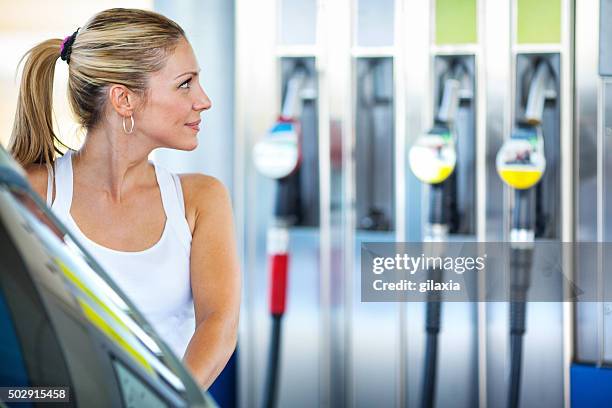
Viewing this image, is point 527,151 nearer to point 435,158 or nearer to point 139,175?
point 435,158

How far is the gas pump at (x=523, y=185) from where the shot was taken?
2762mm

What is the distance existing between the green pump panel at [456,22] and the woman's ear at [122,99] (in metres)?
1.49

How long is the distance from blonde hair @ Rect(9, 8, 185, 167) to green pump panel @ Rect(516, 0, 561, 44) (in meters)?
1.53

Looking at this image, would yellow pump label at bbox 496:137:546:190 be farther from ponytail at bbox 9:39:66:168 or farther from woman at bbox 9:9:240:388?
ponytail at bbox 9:39:66:168

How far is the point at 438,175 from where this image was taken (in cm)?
285

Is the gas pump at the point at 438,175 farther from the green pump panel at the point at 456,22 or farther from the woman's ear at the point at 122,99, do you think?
the woman's ear at the point at 122,99

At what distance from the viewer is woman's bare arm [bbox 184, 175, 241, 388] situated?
55.1 inches

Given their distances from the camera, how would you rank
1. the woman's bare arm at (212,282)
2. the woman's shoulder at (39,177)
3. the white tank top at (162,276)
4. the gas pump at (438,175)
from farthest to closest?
the gas pump at (438,175), the woman's shoulder at (39,177), the white tank top at (162,276), the woman's bare arm at (212,282)

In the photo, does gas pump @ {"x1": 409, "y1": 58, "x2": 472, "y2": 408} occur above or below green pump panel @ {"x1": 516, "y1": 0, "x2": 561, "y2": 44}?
below

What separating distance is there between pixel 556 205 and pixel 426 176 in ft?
1.20

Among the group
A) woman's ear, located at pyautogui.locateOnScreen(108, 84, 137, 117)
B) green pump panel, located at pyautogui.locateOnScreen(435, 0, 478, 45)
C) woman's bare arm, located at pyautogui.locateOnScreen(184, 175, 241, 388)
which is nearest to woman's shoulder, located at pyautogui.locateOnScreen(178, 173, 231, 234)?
woman's bare arm, located at pyautogui.locateOnScreen(184, 175, 241, 388)

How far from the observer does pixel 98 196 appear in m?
1.67

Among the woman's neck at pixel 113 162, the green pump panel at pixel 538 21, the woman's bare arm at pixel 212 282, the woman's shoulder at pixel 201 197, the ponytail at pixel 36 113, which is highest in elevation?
the green pump panel at pixel 538 21

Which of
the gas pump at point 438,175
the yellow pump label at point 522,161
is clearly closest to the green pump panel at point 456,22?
the gas pump at point 438,175
